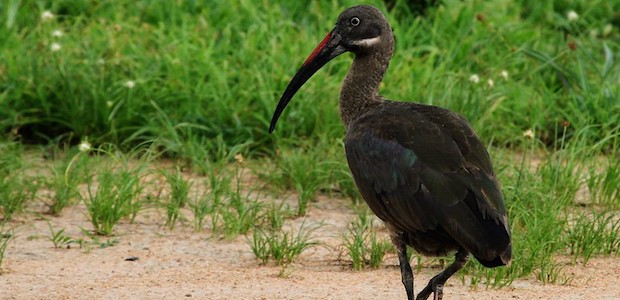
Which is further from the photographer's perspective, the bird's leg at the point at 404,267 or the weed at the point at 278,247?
the weed at the point at 278,247

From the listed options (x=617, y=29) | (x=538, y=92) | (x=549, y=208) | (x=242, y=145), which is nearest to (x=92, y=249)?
(x=242, y=145)

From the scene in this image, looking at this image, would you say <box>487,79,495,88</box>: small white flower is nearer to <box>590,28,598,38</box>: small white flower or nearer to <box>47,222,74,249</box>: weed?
<box>590,28,598,38</box>: small white flower

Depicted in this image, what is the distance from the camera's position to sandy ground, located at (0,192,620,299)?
6.11 metres

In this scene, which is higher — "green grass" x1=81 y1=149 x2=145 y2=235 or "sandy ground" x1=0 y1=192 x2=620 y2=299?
"green grass" x1=81 y1=149 x2=145 y2=235

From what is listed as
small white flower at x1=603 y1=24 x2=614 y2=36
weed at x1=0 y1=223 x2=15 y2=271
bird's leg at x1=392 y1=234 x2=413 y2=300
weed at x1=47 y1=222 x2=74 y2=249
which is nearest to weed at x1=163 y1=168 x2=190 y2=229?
weed at x1=47 y1=222 x2=74 y2=249

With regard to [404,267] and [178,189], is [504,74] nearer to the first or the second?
[178,189]

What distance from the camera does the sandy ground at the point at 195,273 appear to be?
6.11m

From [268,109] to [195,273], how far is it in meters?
2.02

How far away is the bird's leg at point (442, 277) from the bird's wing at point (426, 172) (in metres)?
0.23

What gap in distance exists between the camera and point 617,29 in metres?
10.3

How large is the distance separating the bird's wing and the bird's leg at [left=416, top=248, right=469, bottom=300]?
23cm

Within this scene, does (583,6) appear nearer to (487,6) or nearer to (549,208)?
(487,6)

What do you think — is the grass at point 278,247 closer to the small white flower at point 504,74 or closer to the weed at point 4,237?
the weed at point 4,237

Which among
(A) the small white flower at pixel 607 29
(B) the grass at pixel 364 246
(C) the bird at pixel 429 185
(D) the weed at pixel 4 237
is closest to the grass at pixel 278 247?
(B) the grass at pixel 364 246
